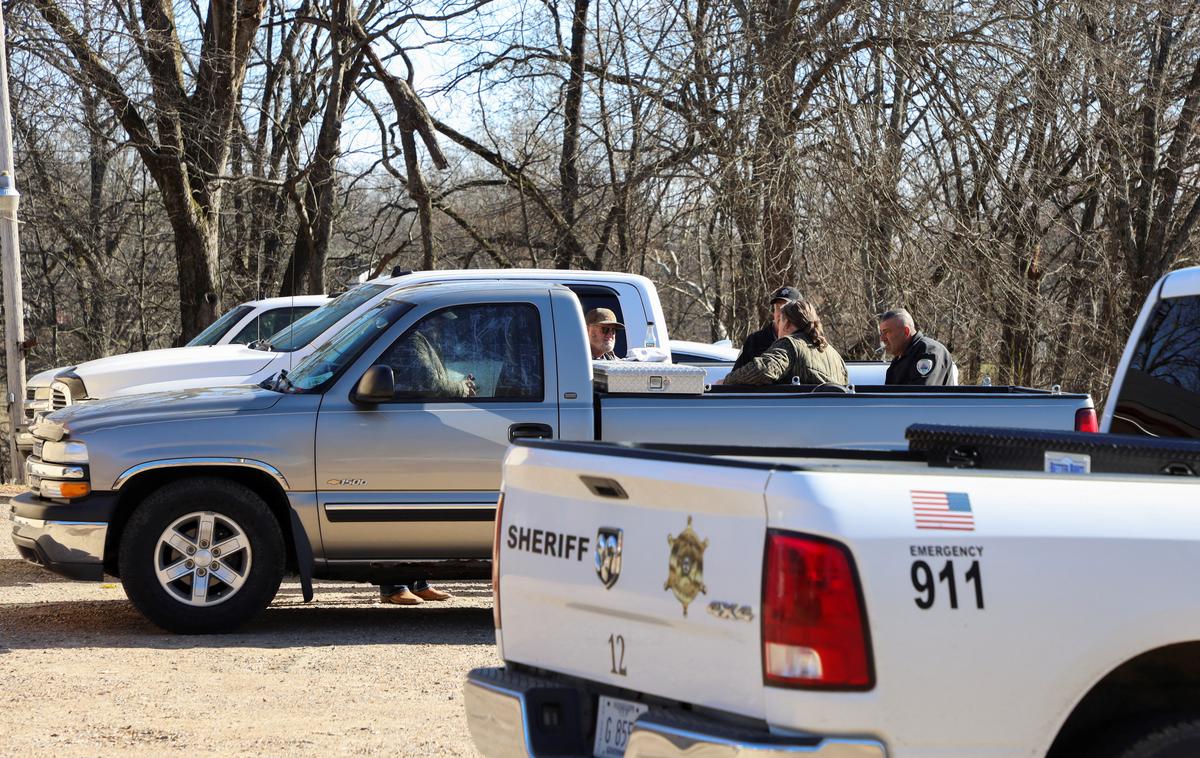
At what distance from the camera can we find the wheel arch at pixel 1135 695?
3.50 metres

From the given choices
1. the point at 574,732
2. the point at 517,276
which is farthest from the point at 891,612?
the point at 517,276

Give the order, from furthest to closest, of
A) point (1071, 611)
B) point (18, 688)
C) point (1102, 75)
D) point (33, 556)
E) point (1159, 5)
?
point (1159, 5), point (1102, 75), point (33, 556), point (18, 688), point (1071, 611)

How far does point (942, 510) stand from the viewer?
130 inches

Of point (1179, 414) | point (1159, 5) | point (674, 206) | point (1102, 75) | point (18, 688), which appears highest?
point (1159, 5)

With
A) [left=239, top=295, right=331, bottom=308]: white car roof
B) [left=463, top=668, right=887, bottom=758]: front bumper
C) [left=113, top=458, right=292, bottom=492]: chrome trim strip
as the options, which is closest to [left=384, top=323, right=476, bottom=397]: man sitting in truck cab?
[left=113, top=458, right=292, bottom=492]: chrome trim strip

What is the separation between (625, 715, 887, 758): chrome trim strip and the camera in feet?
10.4

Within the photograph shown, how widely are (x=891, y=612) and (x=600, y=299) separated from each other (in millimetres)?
7646

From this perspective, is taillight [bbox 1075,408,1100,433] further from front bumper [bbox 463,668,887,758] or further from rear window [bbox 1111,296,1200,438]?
front bumper [bbox 463,668,887,758]

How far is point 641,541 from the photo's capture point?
12.0 feet

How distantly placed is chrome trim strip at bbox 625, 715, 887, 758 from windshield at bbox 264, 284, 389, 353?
7.93m

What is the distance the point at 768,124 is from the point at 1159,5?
5163 mm

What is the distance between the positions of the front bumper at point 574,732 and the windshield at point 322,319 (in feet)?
23.7

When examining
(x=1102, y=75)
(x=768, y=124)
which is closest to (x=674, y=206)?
(x=768, y=124)

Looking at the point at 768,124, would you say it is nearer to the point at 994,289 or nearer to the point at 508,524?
the point at 994,289
